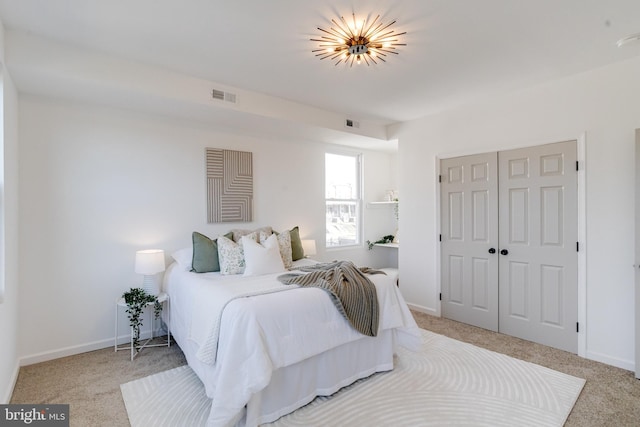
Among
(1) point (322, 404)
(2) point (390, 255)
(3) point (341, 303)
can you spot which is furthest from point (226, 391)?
(2) point (390, 255)

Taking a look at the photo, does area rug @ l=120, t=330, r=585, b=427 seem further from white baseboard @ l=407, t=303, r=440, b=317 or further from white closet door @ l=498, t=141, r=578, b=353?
white baseboard @ l=407, t=303, r=440, b=317

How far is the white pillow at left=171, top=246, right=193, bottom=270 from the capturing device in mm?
3350

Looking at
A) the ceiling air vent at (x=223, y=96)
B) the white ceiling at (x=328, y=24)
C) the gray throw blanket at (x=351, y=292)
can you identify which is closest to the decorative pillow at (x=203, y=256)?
the gray throw blanket at (x=351, y=292)

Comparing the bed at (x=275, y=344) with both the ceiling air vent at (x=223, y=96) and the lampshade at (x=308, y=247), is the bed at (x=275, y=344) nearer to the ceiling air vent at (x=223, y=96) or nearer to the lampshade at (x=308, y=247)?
the lampshade at (x=308, y=247)

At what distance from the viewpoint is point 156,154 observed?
353 cm

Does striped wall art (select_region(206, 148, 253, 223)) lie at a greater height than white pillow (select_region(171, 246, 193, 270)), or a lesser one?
greater

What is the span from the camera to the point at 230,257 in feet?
10.5

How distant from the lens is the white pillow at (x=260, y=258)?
10.2 feet

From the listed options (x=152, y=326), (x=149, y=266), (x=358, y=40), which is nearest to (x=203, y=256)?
(x=149, y=266)

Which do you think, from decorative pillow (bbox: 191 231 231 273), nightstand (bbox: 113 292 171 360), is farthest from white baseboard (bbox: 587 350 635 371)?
nightstand (bbox: 113 292 171 360)

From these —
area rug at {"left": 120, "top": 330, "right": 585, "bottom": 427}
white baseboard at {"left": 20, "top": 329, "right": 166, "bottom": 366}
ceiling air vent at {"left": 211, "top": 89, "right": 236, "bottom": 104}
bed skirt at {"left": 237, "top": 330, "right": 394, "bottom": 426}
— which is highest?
ceiling air vent at {"left": 211, "top": 89, "right": 236, "bottom": 104}

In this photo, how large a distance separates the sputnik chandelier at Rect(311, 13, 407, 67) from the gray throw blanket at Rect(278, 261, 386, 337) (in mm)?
1714

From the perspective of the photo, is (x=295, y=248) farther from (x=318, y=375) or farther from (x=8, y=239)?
(x=8, y=239)

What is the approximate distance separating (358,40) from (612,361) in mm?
3467
